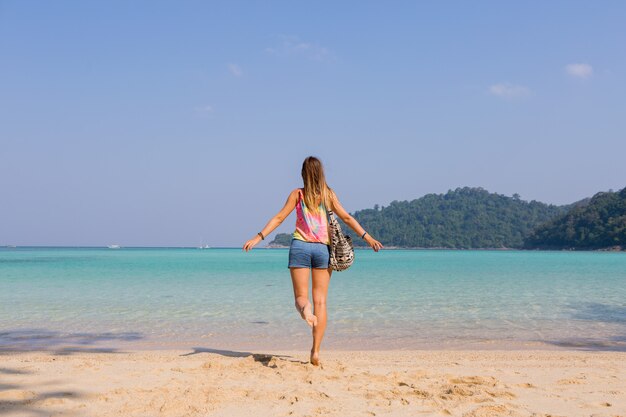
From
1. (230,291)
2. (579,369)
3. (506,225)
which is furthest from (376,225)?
(579,369)

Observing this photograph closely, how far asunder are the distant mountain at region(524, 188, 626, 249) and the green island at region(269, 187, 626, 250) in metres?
0.21

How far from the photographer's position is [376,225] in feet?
593

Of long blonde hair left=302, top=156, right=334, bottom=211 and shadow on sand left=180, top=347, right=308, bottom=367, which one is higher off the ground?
long blonde hair left=302, top=156, right=334, bottom=211

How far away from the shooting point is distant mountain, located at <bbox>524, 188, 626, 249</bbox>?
108 m

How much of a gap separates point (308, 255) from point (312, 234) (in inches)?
8.5

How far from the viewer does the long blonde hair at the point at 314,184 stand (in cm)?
543

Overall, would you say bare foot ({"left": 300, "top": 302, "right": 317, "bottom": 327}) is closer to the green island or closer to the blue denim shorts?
the blue denim shorts

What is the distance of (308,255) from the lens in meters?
5.37

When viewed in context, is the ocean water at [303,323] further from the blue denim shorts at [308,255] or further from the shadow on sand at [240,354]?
Result: the blue denim shorts at [308,255]

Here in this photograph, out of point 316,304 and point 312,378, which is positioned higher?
point 316,304

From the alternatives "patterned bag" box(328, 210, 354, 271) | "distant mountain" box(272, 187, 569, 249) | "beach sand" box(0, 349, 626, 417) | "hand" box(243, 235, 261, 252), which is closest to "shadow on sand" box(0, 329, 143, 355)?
"beach sand" box(0, 349, 626, 417)

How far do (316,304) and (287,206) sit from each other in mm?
1066

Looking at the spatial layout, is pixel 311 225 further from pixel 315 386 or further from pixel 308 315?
pixel 315 386

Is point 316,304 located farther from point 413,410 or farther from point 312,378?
point 413,410
